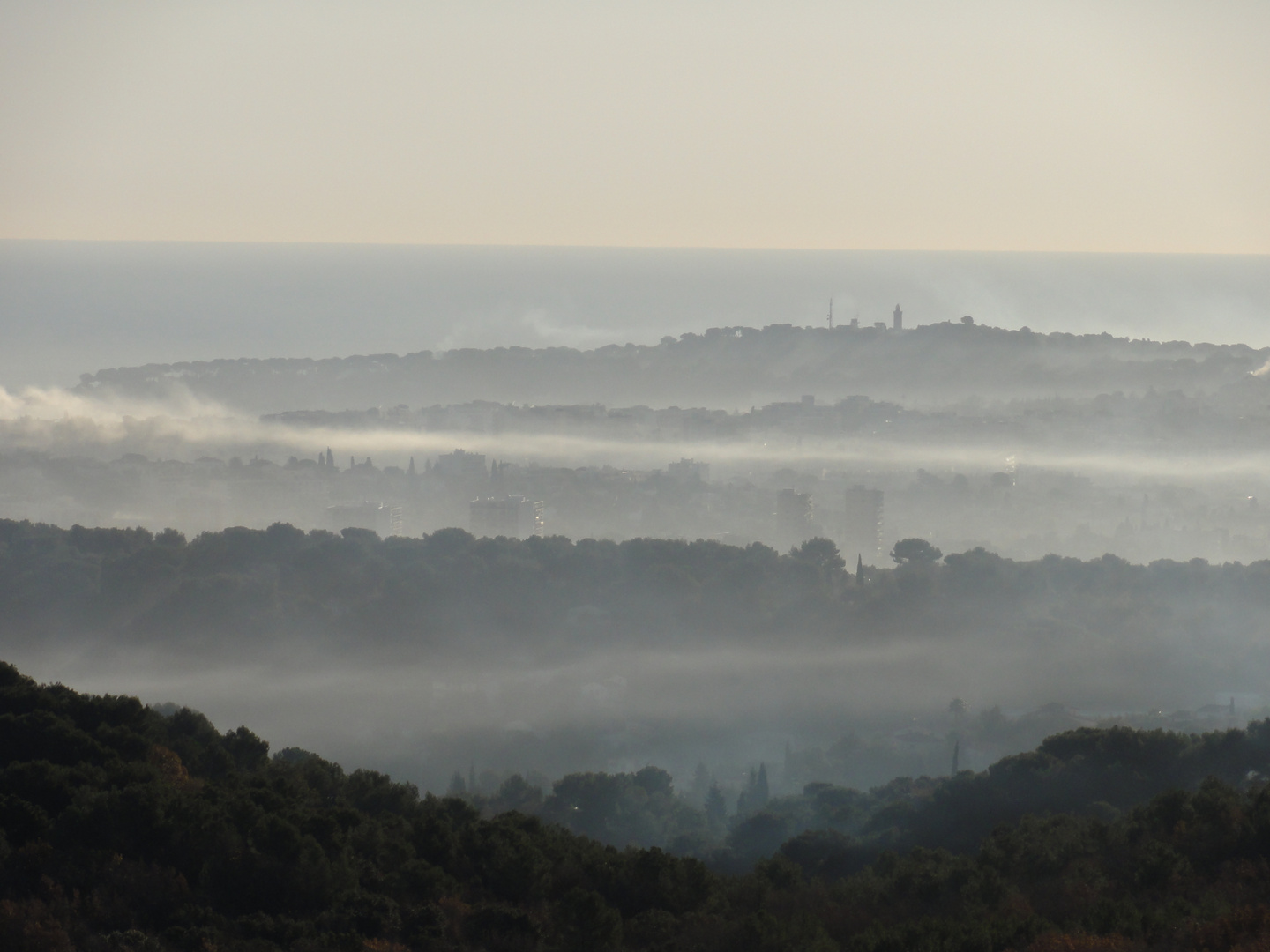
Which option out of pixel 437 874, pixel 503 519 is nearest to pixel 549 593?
pixel 503 519

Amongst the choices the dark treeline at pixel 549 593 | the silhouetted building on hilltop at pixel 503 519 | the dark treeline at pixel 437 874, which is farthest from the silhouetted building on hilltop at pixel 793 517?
the dark treeline at pixel 437 874

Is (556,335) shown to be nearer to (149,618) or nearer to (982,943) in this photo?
(149,618)

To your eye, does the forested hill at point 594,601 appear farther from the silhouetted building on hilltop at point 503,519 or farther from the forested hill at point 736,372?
the forested hill at point 736,372

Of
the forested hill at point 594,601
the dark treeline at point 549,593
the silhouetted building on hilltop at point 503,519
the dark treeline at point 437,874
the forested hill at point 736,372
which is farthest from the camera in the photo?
the forested hill at point 736,372

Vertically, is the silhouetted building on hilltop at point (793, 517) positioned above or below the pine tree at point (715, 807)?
above

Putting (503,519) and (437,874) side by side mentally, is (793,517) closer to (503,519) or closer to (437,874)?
(503,519)

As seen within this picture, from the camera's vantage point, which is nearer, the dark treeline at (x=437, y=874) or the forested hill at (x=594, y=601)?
the dark treeline at (x=437, y=874)

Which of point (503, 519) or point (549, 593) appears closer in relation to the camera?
point (549, 593)
